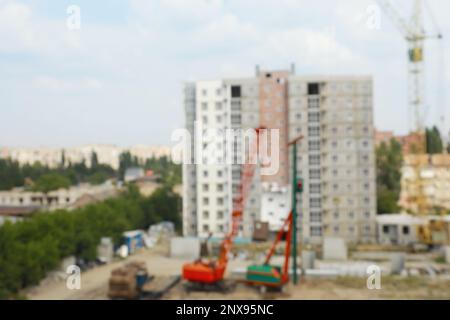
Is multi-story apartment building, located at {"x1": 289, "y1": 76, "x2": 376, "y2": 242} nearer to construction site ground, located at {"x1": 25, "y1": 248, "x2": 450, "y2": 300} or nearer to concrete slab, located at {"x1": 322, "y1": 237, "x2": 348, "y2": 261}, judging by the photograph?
concrete slab, located at {"x1": 322, "y1": 237, "x2": 348, "y2": 261}

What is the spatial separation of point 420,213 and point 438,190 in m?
19.2

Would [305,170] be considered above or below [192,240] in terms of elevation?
above

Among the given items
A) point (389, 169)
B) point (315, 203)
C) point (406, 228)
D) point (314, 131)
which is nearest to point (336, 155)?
point (314, 131)

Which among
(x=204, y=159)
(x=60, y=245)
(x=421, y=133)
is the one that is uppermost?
(x=421, y=133)

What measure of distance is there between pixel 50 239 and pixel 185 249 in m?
10.1

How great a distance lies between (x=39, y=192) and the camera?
151ft

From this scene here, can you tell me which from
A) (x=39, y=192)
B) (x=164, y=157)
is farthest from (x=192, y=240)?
(x=164, y=157)

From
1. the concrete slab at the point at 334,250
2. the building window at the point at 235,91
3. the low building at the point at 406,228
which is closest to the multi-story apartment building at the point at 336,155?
the low building at the point at 406,228

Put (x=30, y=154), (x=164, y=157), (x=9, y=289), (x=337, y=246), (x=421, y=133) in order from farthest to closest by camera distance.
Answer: (x=164, y=157)
(x=30, y=154)
(x=421, y=133)
(x=337, y=246)
(x=9, y=289)

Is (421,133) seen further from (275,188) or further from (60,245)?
(60,245)

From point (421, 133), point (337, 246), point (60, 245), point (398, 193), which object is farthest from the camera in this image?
point (398, 193)

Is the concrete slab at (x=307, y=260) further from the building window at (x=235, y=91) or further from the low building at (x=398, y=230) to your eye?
the building window at (x=235, y=91)

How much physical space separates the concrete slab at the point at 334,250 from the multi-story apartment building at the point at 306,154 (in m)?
4.57

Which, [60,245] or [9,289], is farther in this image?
[60,245]
